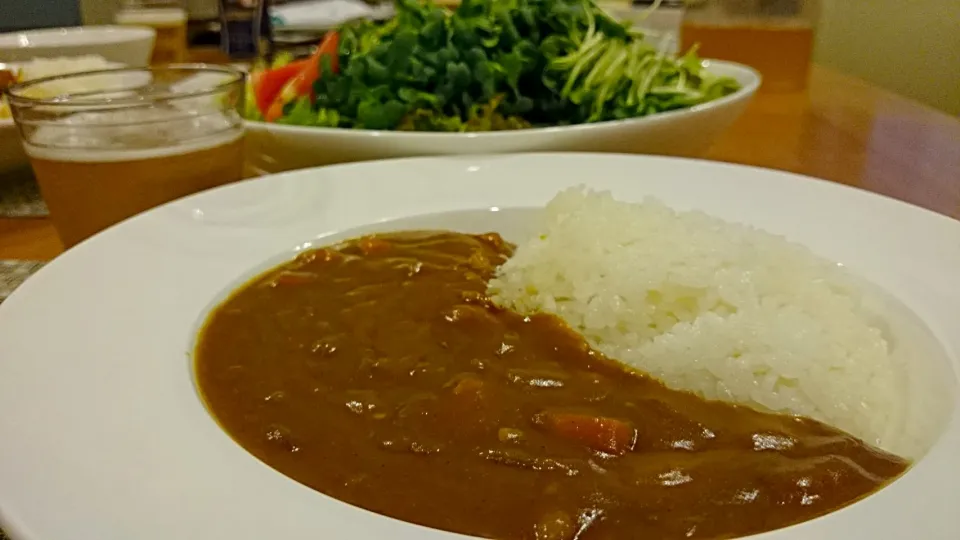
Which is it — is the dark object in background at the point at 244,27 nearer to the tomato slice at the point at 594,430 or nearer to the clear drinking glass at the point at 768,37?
the clear drinking glass at the point at 768,37

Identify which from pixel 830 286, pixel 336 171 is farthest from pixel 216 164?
pixel 830 286

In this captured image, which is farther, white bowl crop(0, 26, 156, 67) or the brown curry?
white bowl crop(0, 26, 156, 67)

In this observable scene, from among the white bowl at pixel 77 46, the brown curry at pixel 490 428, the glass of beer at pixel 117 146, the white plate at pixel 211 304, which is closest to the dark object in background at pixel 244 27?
the white bowl at pixel 77 46

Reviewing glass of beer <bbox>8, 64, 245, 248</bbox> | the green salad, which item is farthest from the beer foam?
the green salad

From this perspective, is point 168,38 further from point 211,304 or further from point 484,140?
point 211,304

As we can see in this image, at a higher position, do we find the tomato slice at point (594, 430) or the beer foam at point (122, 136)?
the beer foam at point (122, 136)

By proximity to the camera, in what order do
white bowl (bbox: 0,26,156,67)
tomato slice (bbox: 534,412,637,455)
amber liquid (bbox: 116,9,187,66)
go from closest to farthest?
1. tomato slice (bbox: 534,412,637,455)
2. white bowl (bbox: 0,26,156,67)
3. amber liquid (bbox: 116,9,187,66)

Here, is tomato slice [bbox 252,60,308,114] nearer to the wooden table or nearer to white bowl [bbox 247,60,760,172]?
white bowl [bbox 247,60,760,172]
